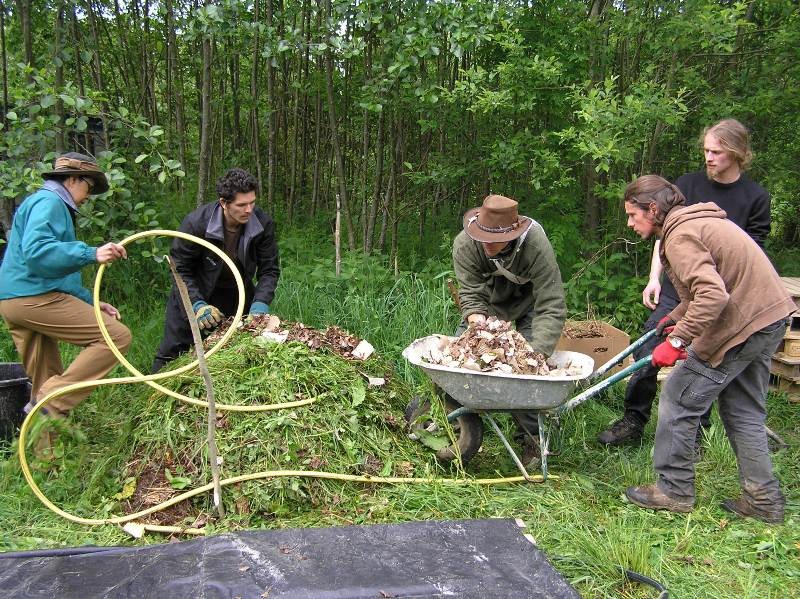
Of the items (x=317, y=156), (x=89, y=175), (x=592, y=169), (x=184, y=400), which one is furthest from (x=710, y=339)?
(x=317, y=156)

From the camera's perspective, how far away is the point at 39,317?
142 inches

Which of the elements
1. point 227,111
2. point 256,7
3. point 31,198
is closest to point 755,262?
point 31,198

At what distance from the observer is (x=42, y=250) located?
3375mm

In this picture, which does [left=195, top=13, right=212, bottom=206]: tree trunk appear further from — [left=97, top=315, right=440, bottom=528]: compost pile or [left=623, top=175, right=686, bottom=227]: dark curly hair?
[left=623, top=175, right=686, bottom=227]: dark curly hair

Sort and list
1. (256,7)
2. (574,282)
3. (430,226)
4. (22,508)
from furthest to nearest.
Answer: (430,226)
(256,7)
(574,282)
(22,508)

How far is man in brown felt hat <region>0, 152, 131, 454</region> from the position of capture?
134 inches

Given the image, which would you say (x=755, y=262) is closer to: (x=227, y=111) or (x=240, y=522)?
(x=240, y=522)

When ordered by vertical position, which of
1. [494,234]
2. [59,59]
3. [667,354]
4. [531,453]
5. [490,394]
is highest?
[59,59]

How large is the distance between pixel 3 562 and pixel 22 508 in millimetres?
927

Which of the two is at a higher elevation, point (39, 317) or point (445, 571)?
point (39, 317)

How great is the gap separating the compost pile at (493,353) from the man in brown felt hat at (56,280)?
6.00 feet

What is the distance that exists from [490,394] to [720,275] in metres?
1.22

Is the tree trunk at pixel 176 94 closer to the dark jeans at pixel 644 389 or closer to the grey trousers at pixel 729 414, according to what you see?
the dark jeans at pixel 644 389

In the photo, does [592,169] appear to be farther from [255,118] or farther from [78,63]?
[78,63]
